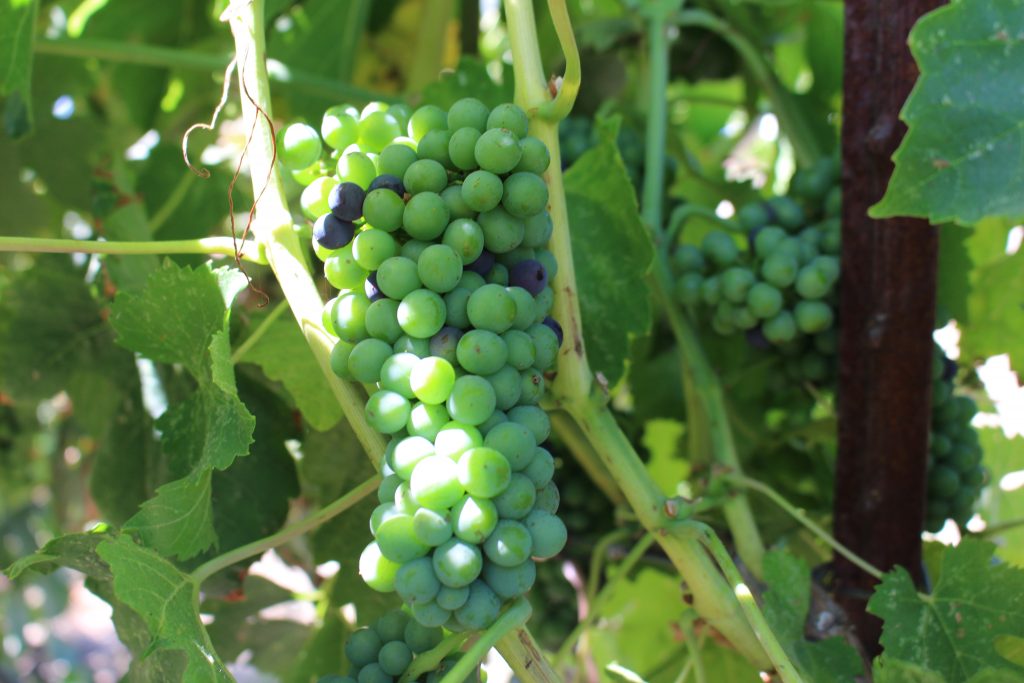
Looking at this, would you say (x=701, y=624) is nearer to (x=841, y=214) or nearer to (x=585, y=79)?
(x=841, y=214)

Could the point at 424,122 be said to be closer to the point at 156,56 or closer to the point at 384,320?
the point at 384,320

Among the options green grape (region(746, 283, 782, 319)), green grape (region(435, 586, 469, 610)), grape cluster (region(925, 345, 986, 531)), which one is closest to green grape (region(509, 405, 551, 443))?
green grape (region(435, 586, 469, 610))

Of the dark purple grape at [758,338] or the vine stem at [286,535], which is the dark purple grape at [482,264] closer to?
the vine stem at [286,535]

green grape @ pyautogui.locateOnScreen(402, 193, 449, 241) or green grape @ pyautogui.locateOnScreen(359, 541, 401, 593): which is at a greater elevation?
green grape @ pyautogui.locateOnScreen(402, 193, 449, 241)

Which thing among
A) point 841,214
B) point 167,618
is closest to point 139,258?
point 167,618

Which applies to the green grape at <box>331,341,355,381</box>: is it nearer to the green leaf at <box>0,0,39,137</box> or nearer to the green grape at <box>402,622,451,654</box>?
the green grape at <box>402,622,451,654</box>
